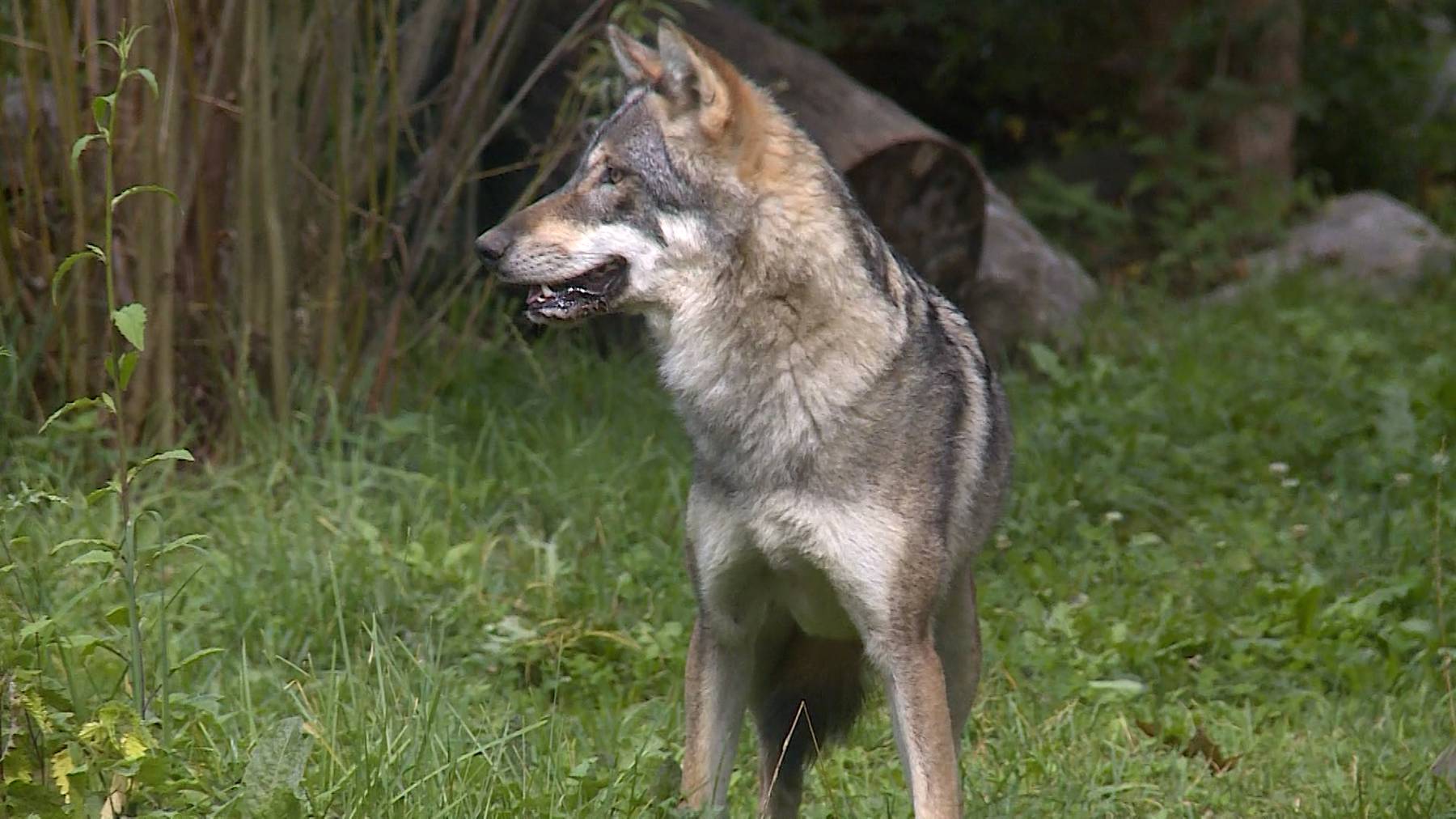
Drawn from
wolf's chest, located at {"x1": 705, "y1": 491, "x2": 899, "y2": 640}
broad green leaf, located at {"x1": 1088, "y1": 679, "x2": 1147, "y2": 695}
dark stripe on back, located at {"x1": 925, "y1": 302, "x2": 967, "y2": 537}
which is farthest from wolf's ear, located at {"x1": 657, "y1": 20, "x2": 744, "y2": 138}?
broad green leaf, located at {"x1": 1088, "y1": 679, "x2": 1147, "y2": 695}

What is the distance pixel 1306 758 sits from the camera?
4.31 meters

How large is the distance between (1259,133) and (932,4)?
1988 mm

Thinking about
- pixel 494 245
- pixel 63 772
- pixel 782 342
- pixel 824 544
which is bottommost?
pixel 63 772

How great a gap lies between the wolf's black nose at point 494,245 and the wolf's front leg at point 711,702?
907mm

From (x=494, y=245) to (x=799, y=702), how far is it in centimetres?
129

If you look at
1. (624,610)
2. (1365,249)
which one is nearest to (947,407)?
(624,610)

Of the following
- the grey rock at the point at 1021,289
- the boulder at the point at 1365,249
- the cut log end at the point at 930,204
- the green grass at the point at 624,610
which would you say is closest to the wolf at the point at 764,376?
the green grass at the point at 624,610

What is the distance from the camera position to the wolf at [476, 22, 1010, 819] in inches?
138

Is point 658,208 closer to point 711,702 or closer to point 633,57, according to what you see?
point 633,57

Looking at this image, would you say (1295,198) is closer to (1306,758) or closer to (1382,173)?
(1382,173)

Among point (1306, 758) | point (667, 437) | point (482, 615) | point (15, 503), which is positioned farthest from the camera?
point (667, 437)

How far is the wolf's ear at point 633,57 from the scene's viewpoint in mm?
3803

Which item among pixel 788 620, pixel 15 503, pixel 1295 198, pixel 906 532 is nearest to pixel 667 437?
pixel 788 620

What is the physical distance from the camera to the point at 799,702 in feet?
13.0
